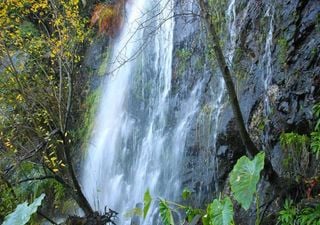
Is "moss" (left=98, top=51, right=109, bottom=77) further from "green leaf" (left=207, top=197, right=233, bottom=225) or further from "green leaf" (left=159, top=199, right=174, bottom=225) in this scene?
"green leaf" (left=207, top=197, right=233, bottom=225)

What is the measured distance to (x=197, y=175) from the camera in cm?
650

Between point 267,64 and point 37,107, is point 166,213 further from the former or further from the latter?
point 37,107

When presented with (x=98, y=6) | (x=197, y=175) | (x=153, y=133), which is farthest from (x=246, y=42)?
(x=98, y=6)

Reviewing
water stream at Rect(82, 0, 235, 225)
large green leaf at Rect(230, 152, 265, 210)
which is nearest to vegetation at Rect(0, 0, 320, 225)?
large green leaf at Rect(230, 152, 265, 210)

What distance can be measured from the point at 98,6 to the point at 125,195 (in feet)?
20.2

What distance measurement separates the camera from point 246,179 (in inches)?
151

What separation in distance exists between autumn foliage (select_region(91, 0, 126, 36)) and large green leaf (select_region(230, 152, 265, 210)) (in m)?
8.21

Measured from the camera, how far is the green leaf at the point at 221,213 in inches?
148

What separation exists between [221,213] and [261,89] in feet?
8.09

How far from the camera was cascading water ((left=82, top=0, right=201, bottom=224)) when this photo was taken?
729cm

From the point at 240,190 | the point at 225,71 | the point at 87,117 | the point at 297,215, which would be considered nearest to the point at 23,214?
the point at 240,190

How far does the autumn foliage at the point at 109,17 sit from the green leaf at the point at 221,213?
8.32m

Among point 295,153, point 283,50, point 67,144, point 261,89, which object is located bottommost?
point 295,153

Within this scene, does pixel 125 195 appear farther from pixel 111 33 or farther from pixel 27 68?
pixel 111 33
